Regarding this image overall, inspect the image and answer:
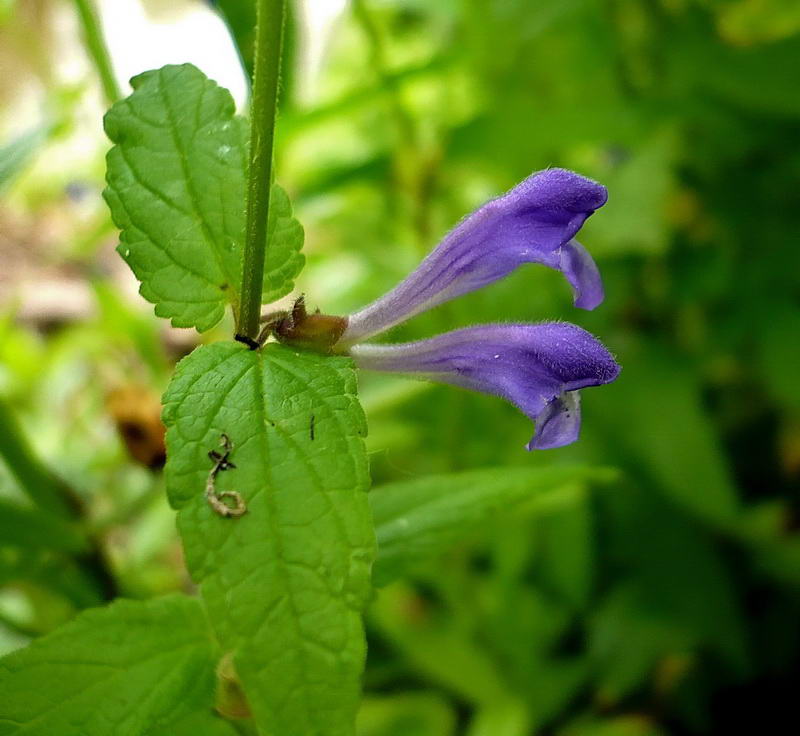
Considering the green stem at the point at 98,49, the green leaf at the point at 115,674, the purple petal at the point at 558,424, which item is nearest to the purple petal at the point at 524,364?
the purple petal at the point at 558,424

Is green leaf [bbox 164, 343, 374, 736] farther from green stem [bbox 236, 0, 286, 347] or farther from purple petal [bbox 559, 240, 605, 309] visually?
purple petal [bbox 559, 240, 605, 309]

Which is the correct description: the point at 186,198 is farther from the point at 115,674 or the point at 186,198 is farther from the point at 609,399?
the point at 609,399

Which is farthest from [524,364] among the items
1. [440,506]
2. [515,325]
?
[440,506]

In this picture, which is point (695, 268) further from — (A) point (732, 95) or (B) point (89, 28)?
(B) point (89, 28)

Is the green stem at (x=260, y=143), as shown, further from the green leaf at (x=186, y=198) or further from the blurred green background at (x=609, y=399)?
the blurred green background at (x=609, y=399)

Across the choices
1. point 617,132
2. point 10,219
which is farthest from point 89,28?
point 10,219
